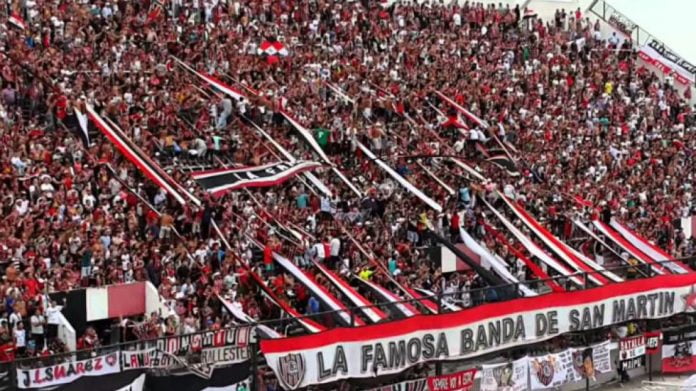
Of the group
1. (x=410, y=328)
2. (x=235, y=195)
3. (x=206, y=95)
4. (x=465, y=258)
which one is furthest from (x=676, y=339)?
(x=206, y=95)

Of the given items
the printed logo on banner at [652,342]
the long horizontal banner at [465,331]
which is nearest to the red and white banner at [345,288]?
the long horizontal banner at [465,331]

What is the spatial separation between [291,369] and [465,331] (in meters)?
4.55

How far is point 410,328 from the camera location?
24828 millimetres

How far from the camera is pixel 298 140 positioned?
3612 centimetres

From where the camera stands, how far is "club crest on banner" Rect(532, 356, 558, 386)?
26.8m

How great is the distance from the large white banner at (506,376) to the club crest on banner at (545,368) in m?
0.29

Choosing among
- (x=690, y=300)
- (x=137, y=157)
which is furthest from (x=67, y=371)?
(x=690, y=300)

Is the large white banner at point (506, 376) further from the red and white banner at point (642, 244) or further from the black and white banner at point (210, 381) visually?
the red and white banner at point (642, 244)

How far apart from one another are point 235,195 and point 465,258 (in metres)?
6.04

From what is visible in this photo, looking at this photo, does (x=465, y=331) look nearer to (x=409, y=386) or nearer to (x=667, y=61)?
(x=409, y=386)

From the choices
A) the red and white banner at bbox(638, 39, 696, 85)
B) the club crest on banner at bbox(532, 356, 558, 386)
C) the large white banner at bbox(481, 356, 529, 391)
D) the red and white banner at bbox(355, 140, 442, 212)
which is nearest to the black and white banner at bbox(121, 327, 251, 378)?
the large white banner at bbox(481, 356, 529, 391)

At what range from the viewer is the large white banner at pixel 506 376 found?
25641mm

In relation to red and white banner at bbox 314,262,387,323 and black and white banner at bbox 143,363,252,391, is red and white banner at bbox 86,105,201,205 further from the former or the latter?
black and white banner at bbox 143,363,252,391

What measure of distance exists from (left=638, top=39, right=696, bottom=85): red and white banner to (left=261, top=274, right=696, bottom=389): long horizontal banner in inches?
944
